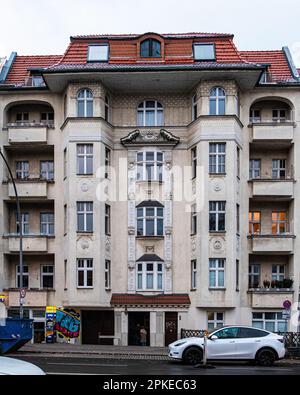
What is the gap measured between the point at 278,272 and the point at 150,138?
1080 centimetres

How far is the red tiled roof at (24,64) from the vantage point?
122ft

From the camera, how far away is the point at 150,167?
3459cm

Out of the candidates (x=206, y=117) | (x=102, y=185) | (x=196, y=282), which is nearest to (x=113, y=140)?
(x=102, y=185)

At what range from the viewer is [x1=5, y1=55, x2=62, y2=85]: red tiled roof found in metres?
37.2

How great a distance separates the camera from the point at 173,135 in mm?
34781

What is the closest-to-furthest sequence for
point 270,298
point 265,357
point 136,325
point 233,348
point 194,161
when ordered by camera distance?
point 233,348 < point 265,357 < point 270,298 < point 136,325 < point 194,161

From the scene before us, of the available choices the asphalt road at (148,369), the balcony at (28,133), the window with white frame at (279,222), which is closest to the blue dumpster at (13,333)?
the asphalt road at (148,369)

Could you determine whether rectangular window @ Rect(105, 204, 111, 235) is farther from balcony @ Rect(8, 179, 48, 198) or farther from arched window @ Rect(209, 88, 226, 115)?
arched window @ Rect(209, 88, 226, 115)

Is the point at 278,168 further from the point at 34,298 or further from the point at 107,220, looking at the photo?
the point at 34,298

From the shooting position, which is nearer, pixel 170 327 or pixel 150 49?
pixel 170 327

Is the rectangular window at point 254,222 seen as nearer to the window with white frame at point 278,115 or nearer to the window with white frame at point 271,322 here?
the window with white frame at point 271,322

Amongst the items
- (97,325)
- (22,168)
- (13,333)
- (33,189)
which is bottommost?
(97,325)

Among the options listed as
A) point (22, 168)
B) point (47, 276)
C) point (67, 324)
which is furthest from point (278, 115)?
point (67, 324)

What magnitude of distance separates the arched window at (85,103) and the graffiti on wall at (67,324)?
11.0 metres
